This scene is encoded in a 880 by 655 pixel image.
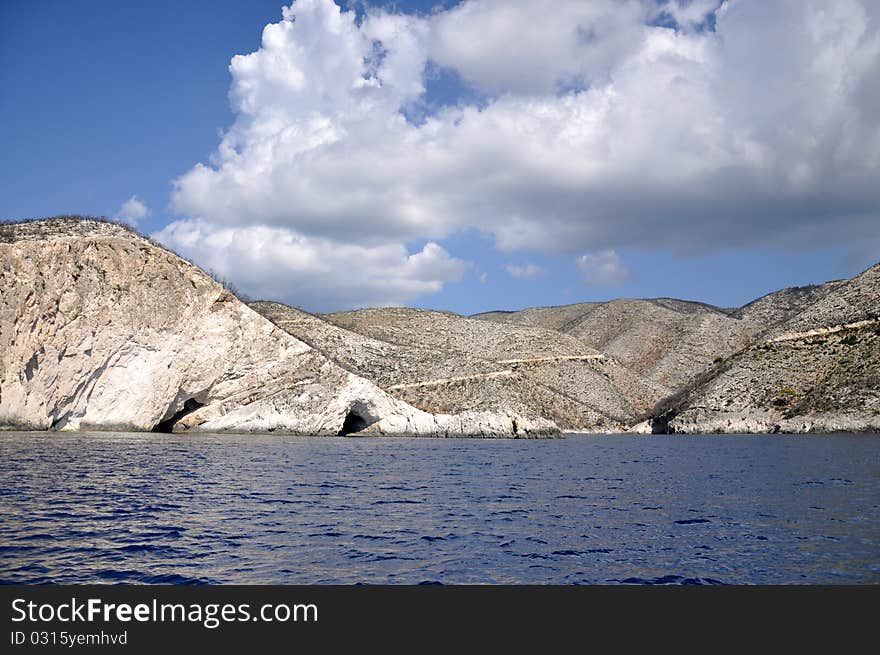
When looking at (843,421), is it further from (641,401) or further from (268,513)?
(268,513)

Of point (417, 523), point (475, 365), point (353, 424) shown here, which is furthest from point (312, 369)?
point (417, 523)

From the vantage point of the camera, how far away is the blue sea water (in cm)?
1285

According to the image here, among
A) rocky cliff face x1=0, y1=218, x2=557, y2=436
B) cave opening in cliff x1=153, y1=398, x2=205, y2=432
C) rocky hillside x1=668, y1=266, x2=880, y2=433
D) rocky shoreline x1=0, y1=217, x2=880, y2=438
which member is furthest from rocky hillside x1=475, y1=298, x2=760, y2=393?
cave opening in cliff x1=153, y1=398, x2=205, y2=432

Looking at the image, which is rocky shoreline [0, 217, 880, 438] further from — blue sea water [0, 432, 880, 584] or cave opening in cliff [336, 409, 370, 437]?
blue sea water [0, 432, 880, 584]

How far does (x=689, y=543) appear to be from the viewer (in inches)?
627

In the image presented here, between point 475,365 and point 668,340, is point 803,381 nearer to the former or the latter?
point 475,365

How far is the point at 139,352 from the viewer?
178 feet

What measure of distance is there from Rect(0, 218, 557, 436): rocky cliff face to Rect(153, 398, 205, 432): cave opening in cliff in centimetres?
15

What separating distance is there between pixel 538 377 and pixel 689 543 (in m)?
96.3

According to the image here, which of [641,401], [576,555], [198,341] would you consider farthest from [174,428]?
[641,401]

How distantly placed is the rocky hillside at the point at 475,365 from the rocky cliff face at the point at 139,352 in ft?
53.6

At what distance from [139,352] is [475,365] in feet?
174

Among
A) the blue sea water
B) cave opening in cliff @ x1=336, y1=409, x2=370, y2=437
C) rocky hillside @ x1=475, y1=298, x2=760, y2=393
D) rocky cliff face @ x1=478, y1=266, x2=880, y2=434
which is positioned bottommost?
the blue sea water

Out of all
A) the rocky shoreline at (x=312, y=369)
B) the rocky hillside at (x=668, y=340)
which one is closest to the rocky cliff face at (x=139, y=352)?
the rocky shoreline at (x=312, y=369)
